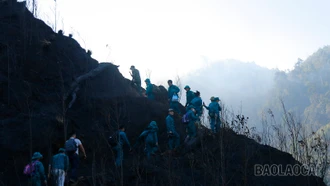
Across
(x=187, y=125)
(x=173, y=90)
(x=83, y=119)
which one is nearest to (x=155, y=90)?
(x=173, y=90)

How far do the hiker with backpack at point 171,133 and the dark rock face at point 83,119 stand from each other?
1.42 ft

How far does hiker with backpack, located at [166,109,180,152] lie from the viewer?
1294 cm

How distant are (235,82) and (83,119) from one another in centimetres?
10882

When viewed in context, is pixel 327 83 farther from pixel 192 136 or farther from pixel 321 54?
pixel 192 136

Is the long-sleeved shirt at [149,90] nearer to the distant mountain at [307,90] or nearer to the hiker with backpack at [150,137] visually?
the hiker with backpack at [150,137]

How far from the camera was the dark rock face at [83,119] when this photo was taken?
10908 millimetres

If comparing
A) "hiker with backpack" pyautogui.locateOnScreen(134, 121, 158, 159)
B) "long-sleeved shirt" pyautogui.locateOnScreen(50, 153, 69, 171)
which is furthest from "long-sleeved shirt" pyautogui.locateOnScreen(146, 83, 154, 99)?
"long-sleeved shirt" pyautogui.locateOnScreen(50, 153, 69, 171)

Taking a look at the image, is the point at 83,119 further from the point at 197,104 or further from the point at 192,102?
the point at 197,104

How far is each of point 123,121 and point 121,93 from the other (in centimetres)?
248

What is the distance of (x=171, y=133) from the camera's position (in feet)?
42.5

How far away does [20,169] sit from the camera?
11.9 meters

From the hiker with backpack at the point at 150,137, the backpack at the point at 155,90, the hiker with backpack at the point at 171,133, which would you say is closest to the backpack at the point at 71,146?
the hiker with backpack at the point at 150,137

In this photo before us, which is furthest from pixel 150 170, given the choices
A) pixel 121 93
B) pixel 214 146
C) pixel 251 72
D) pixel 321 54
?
pixel 251 72

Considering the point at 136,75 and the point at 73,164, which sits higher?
the point at 136,75
